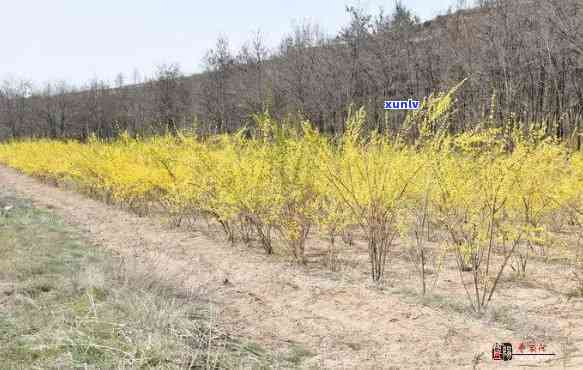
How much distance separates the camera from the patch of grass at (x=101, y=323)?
107 inches

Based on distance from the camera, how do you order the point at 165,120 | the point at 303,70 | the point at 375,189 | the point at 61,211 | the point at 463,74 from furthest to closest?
the point at 165,120, the point at 303,70, the point at 463,74, the point at 61,211, the point at 375,189

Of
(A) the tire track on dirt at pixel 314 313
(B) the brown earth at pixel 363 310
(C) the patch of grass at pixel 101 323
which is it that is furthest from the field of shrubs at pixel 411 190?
(C) the patch of grass at pixel 101 323

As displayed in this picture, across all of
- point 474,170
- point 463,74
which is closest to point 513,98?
point 463,74

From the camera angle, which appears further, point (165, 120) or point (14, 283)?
point (165, 120)

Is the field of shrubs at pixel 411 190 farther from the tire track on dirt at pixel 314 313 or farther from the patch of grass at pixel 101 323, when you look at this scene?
the patch of grass at pixel 101 323

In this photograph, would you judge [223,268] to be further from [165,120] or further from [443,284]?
[165,120]

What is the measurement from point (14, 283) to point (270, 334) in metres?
2.09

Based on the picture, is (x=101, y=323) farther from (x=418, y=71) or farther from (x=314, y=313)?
(x=418, y=71)

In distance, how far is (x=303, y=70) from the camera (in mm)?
20938

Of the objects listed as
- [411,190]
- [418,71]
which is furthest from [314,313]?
[418,71]

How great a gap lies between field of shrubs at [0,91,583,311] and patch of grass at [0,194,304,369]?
172 centimetres

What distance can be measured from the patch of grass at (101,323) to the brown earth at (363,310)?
31 cm

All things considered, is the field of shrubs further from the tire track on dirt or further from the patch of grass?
the patch of grass

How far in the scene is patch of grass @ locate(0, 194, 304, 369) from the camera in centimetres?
272
